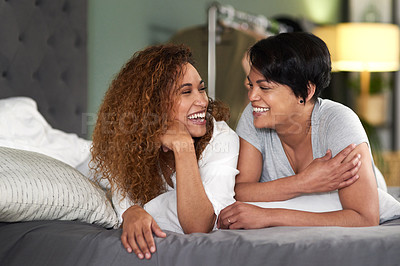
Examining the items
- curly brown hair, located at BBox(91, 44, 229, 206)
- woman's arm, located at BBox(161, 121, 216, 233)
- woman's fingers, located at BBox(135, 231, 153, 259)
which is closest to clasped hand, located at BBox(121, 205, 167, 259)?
woman's fingers, located at BBox(135, 231, 153, 259)

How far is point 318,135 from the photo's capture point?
1.63 metres

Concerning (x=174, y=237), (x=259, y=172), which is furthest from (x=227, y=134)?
(x=174, y=237)

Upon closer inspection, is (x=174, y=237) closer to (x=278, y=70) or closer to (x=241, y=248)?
(x=241, y=248)

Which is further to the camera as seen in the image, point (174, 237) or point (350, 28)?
point (350, 28)

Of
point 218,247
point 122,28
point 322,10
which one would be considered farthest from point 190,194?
point 322,10

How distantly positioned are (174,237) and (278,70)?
0.65 meters

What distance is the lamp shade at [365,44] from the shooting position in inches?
162

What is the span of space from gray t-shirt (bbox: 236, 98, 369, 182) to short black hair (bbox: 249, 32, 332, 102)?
104 millimetres

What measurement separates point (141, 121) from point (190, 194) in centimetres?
29

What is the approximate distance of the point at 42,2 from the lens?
2266 mm

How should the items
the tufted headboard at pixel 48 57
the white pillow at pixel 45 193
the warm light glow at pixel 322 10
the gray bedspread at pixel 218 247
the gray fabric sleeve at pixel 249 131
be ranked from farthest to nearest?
the warm light glow at pixel 322 10, the tufted headboard at pixel 48 57, the gray fabric sleeve at pixel 249 131, the white pillow at pixel 45 193, the gray bedspread at pixel 218 247

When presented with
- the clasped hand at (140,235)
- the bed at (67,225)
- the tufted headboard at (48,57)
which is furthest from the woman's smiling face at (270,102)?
the tufted headboard at (48,57)

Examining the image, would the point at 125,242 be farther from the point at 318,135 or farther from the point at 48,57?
the point at 48,57

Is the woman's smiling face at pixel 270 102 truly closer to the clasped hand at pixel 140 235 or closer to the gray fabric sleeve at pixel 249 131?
the gray fabric sleeve at pixel 249 131
